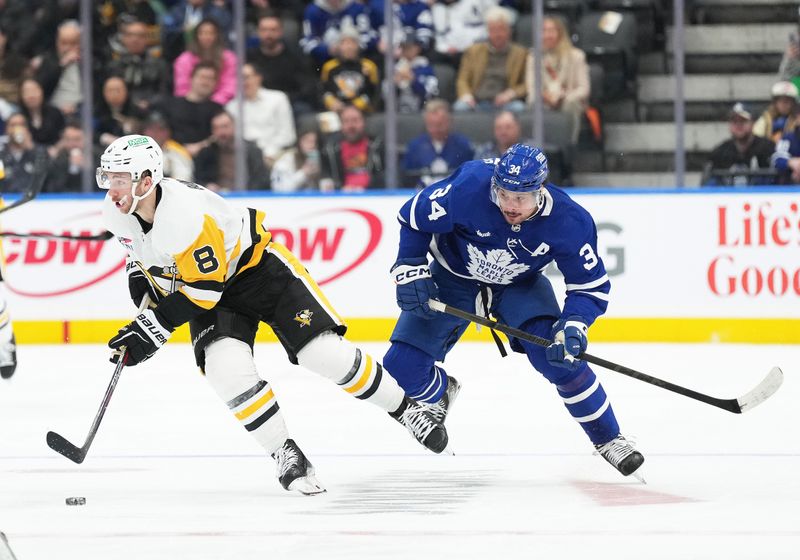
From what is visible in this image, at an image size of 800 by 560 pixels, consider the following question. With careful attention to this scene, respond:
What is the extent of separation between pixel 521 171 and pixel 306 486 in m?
1.06

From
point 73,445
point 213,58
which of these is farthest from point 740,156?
point 73,445

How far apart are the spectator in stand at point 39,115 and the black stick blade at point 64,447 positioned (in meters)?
5.13

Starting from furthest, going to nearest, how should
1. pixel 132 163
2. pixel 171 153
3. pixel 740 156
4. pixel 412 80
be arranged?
pixel 171 153
pixel 412 80
pixel 740 156
pixel 132 163

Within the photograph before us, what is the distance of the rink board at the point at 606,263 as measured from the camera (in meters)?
8.41

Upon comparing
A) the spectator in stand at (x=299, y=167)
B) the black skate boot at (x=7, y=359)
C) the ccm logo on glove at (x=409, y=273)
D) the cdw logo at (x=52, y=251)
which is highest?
the ccm logo on glove at (x=409, y=273)

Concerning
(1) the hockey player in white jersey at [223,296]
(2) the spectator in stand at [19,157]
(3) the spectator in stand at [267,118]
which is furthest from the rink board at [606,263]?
(1) the hockey player in white jersey at [223,296]

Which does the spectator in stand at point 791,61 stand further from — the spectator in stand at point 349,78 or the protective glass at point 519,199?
the protective glass at point 519,199

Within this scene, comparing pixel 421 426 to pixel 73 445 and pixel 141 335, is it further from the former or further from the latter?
pixel 73 445

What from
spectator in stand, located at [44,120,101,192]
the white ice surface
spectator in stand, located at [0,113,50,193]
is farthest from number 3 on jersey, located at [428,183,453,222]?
spectator in stand, located at [0,113,50,193]

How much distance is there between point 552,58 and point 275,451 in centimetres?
483

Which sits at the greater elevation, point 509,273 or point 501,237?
point 501,237

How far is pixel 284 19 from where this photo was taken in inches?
366

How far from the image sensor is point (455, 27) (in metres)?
9.09

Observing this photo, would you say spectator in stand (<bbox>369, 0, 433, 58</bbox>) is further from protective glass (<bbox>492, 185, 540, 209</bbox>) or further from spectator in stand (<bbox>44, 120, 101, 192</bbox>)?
protective glass (<bbox>492, 185, 540, 209</bbox>)
